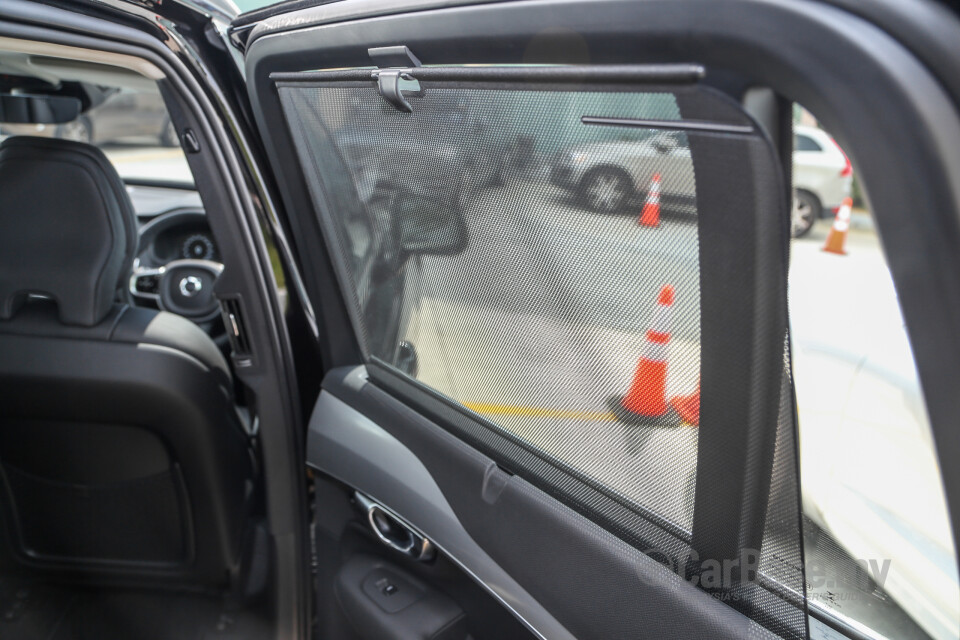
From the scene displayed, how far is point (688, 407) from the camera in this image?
0.88 metres

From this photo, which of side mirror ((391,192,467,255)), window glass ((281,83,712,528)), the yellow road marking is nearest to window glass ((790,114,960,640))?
window glass ((281,83,712,528))

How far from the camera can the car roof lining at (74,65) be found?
141cm

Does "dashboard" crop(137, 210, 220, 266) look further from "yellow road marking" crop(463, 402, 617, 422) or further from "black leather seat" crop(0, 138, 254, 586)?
"yellow road marking" crop(463, 402, 617, 422)

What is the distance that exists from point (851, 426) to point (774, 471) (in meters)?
0.81

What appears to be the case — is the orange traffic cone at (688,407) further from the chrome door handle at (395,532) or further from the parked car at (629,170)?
the chrome door handle at (395,532)

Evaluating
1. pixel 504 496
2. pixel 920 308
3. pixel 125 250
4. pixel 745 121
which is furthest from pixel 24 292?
pixel 920 308

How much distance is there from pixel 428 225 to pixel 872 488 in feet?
3.04

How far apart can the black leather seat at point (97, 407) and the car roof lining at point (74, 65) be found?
265 millimetres

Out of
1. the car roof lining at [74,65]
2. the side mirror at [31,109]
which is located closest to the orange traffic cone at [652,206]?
the car roof lining at [74,65]

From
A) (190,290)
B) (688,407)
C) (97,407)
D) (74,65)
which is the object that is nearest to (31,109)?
(74,65)

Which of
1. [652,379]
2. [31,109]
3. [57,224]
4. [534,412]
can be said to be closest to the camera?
[652,379]

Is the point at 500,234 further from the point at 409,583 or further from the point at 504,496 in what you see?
the point at 409,583

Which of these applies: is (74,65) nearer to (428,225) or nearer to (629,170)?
(428,225)

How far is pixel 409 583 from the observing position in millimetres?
1498
